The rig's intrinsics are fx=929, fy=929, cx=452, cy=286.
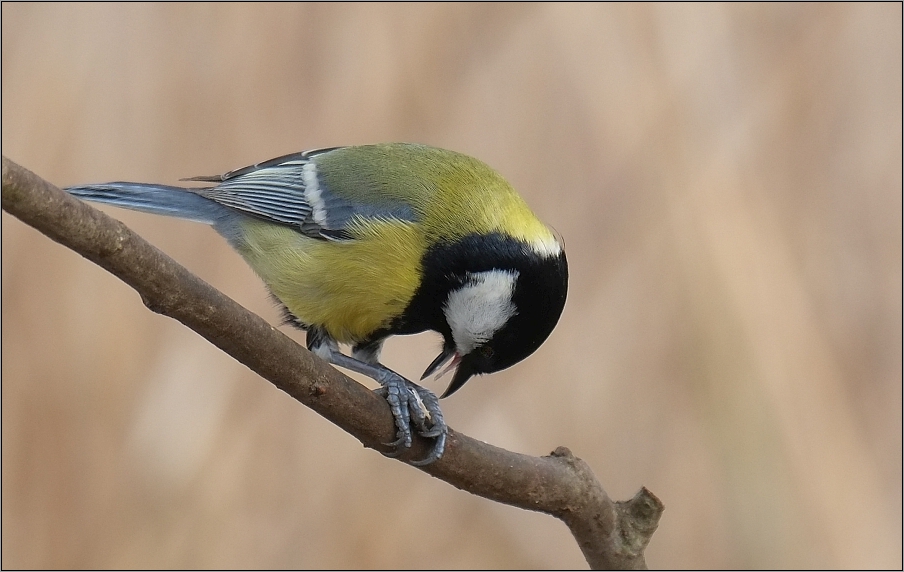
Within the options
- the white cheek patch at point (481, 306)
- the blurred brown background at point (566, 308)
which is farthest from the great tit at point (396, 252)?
the blurred brown background at point (566, 308)

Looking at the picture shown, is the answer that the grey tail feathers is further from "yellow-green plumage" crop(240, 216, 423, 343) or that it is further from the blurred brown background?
the blurred brown background

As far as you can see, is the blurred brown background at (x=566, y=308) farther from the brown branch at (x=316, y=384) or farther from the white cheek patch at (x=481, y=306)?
the brown branch at (x=316, y=384)

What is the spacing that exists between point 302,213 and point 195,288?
0.64m

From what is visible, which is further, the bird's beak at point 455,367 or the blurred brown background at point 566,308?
the blurred brown background at point 566,308

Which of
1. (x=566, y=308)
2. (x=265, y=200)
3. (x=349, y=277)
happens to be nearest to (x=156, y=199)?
(x=265, y=200)

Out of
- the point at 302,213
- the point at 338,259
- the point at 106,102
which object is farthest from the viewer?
the point at 106,102

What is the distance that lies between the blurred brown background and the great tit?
65cm

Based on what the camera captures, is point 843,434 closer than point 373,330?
No

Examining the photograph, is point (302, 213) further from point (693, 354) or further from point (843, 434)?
point (843, 434)

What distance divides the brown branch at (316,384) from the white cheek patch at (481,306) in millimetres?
198

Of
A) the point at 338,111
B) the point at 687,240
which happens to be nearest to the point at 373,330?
the point at 338,111

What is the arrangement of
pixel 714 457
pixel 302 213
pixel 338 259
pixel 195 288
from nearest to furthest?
pixel 195 288
pixel 338 259
pixel 302 213
pixel 714 457

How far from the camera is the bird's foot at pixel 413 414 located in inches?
43.7

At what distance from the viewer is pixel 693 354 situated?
2221 mm
